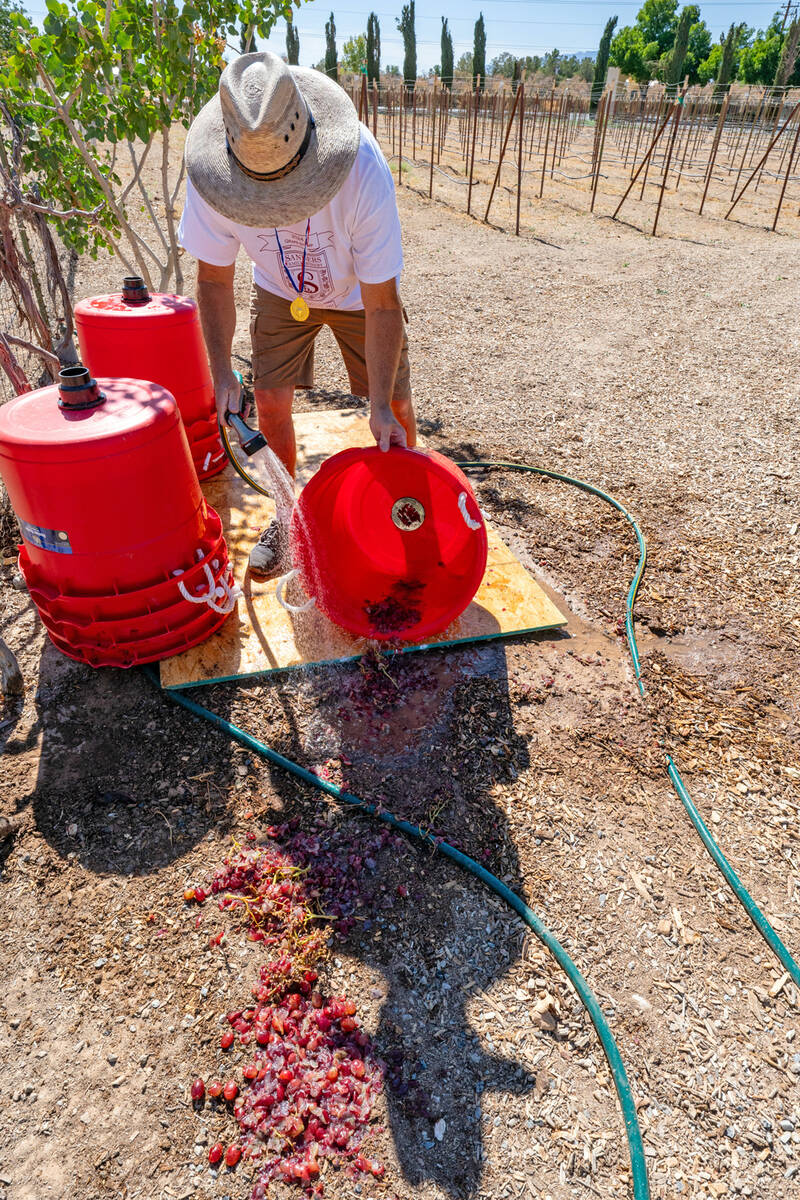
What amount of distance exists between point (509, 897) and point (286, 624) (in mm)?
1465

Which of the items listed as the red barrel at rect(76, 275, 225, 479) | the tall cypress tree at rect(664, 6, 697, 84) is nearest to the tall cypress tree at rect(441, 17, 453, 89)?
the tall cypress tree at rect(664, 6, 697, 84)

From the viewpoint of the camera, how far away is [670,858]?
2227 millimetres

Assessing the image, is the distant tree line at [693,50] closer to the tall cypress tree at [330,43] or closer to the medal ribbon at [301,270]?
the tall cypress tree at [330,43]

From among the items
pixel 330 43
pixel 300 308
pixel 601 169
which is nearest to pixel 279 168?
pixel 300 308

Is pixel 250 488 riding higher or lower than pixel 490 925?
higher

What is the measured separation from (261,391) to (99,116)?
7.54 ft

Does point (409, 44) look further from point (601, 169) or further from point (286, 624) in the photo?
point (286, 624)

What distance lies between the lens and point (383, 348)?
2.43 meters

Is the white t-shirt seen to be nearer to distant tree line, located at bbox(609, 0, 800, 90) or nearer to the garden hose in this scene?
the garden hose

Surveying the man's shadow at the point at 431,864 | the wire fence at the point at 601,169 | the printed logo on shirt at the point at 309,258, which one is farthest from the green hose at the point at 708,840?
the wire fence at the point at 601,169

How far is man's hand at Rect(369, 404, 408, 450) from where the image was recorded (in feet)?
7.94

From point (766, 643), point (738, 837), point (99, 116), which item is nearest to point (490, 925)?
point (738, 837)

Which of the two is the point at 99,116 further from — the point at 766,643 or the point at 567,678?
the point at 766,643

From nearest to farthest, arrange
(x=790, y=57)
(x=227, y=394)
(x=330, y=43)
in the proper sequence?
(x=227, y=394)
(x=790, y=57)
(x=330, y=43)
